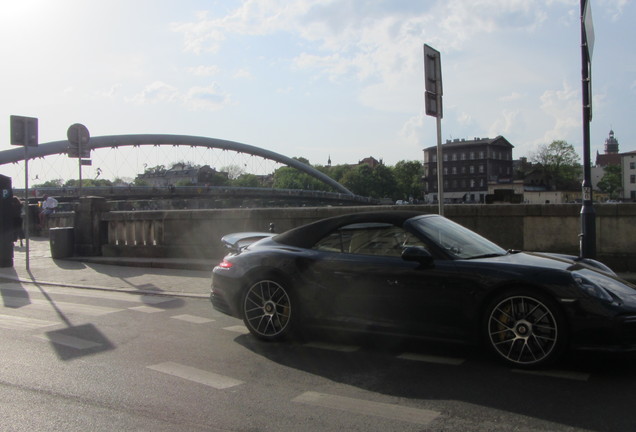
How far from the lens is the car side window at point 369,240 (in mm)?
5121

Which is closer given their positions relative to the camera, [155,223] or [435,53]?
[435,53]

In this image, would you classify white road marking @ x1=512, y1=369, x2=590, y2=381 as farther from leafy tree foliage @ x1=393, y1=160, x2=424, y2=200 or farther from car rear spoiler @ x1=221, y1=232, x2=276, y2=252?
leafy tree foliage @ x1=393, y1=160, x2=424, y2=200

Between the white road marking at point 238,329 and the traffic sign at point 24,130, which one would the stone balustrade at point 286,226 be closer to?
the traffic sign at point 24,130

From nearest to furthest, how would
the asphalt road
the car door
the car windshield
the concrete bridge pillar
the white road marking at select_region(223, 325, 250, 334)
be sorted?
the asphalt road, the car door, the car windshield, the white road marking at select_region(223, 325, 250, 334), the concrete bridge pillar

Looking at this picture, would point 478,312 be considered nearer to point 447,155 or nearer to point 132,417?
point 132,417

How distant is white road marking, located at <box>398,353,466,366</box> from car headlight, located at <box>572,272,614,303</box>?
1178mm

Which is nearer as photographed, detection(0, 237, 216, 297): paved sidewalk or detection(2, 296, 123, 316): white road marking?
detection(2, 296, 123, 316): white road marking

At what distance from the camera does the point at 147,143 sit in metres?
89.4

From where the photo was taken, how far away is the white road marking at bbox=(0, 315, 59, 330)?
651 centimetres

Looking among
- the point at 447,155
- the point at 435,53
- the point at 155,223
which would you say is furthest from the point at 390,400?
the point at 447,155

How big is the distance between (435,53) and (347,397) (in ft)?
21.0

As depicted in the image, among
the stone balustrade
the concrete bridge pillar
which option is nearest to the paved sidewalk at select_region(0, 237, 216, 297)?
the concrete bridge pillar

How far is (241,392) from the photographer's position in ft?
13.6

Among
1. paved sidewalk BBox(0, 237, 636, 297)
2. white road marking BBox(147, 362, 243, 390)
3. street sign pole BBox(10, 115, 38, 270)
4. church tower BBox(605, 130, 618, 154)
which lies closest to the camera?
white road marking BBox(147, 362, 243, 390)
